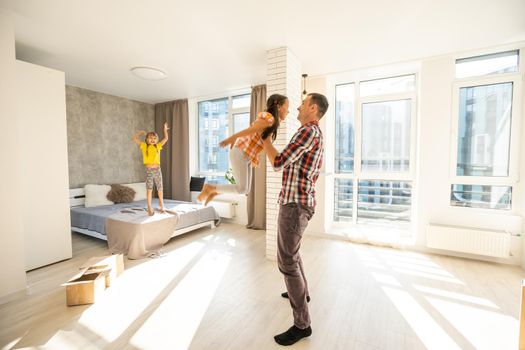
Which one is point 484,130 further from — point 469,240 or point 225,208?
point 225,208

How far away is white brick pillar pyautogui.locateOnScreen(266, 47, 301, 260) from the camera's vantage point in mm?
2924

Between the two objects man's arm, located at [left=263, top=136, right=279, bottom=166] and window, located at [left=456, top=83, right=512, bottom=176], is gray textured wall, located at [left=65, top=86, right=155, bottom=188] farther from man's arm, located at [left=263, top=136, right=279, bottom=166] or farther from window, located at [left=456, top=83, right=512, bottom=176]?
window, located at [left=456, top=83, right=512, bottom=176]

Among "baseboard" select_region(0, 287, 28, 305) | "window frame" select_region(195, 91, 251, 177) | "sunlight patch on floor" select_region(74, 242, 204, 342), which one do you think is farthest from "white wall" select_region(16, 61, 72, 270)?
"window frame" select_region(195, 91, 251, 177)

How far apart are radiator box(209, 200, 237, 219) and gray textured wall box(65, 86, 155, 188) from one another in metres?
2.19

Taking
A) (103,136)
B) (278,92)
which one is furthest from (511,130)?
(103,136)

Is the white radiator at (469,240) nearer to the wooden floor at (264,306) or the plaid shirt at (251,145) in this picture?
the wooden floor at (264,306)

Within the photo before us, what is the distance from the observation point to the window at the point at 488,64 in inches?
117

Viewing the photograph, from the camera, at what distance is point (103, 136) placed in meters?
4.85

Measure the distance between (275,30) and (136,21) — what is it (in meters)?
1.42

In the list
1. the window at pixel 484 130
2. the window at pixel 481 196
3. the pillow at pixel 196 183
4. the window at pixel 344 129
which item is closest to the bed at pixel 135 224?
the pillow at pixel 196 183

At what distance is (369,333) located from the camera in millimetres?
1712

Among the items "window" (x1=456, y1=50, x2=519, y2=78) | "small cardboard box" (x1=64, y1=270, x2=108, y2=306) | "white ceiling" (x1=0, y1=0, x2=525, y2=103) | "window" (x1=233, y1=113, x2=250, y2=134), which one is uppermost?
"white ceiling" (x1=0, y1=0, x2=525, y2=103)

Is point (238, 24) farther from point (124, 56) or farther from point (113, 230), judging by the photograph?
point (113, 230)

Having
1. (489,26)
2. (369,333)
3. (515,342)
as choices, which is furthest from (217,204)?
(489,26)
